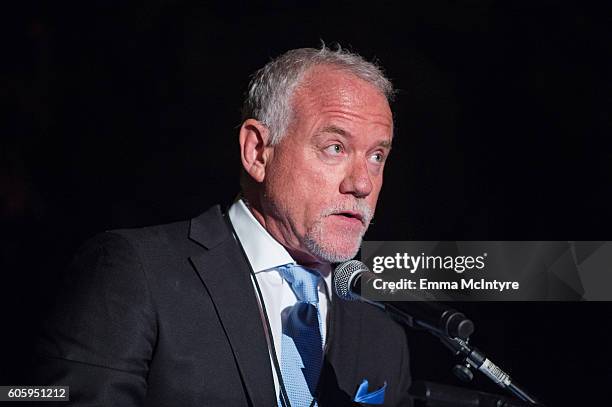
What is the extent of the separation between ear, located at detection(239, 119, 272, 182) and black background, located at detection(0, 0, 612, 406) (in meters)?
0.72

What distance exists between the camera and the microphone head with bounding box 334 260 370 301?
1.78 meters

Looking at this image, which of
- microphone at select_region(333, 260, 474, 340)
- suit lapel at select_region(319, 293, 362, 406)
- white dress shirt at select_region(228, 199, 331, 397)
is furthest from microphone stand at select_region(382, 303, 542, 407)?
white dress shirt at select_region(228, 199, 331, 397)

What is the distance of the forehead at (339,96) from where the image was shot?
229 centimetres

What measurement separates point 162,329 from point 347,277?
0.63 metres

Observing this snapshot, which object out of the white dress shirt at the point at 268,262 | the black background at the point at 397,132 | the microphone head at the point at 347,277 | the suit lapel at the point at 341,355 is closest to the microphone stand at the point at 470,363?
the microphone head at the point at 347,277

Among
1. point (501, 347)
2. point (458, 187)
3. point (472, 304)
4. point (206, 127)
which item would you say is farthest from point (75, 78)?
point (501, 347)

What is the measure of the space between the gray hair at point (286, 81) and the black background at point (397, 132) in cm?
65

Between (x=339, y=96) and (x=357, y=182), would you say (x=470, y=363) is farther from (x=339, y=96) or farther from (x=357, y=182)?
(x=339, y=96)

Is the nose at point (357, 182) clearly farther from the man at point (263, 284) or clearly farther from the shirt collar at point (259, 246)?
the shirt collar at point (259, 246)

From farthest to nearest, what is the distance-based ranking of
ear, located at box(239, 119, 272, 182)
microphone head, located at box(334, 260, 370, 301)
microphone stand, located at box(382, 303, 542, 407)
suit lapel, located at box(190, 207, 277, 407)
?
ear, located at box(239, 119, 272, 182), suit lapel, located at box(190, 207, 277, 407), microphone head, located at box(334, 260, 370, 301), microphone stand, located at box(382, 303, 542, 407)

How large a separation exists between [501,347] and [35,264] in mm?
2170

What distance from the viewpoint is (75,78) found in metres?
2.93

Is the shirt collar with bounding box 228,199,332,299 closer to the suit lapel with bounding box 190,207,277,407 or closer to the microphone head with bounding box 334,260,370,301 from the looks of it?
the suit lapel with bounding box 190,207,277,407

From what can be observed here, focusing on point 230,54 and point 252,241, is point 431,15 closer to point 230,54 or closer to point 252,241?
point 230,54
